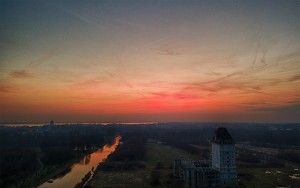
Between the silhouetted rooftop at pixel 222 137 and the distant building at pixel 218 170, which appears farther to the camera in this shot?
the silhouetted rooftop at pixel 222 137

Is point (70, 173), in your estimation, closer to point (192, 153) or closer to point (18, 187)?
point (18, 187)

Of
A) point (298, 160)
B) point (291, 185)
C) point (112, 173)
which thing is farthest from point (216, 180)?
point (298, 160)

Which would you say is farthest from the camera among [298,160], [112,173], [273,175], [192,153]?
[192,153]

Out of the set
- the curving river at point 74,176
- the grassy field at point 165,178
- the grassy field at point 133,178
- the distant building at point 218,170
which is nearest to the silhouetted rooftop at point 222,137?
the distant building at point 218,170

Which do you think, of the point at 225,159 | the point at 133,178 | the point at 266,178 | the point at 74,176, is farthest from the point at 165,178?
the point at 74,176

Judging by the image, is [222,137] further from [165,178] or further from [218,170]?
[165,178]

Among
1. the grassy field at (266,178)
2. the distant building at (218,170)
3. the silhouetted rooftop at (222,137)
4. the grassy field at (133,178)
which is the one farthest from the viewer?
the silhouetted rooftop at (222,137)

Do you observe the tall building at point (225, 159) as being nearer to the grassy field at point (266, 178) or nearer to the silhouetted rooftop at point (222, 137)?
the silhouetted rooftop at point (222, 137)
